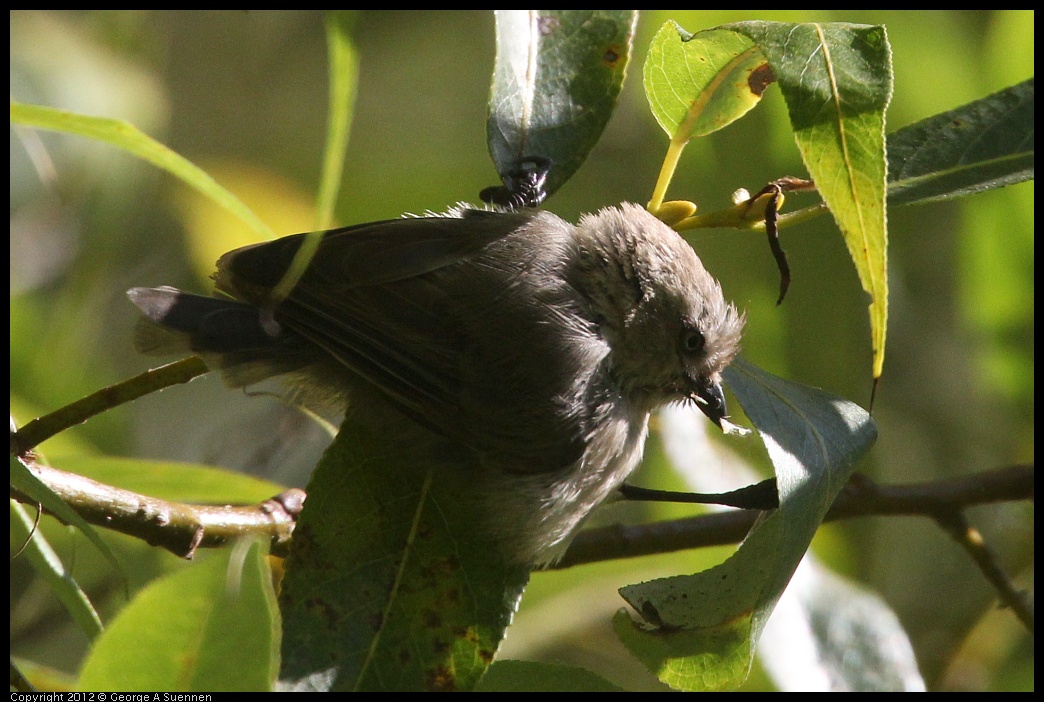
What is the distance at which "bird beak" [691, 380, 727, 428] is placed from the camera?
2.44 m

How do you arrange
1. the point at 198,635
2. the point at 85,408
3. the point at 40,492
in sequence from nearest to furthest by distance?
1. the point at 198,635
2. the point at 40,492
3. the point at 85,408

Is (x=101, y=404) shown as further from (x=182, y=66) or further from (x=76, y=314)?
(x=182, y=66)

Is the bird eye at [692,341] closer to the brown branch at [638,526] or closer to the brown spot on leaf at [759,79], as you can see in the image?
the brown branch at [638,526]

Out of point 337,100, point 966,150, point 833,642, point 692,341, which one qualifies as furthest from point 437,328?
point 833,642

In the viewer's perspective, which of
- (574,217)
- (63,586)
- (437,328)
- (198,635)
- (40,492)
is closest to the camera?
(198,635)

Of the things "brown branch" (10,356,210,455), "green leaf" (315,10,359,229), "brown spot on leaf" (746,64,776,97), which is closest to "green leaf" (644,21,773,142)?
"brown spot on leaf" (746,64,776,97)

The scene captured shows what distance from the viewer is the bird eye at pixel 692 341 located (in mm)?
2385

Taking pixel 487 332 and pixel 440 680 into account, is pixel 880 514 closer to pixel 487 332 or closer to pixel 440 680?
pixel 487 332

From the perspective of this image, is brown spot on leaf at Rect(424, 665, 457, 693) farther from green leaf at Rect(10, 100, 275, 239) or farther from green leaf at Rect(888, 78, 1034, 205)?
green leaf at Rect(888, 78, 1034, 205)

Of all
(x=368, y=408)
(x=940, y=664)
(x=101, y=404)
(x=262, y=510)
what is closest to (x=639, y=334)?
(x=368, y=408)

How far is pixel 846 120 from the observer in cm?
162

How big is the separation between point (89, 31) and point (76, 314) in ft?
6.89

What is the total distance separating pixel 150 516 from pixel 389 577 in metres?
0.46

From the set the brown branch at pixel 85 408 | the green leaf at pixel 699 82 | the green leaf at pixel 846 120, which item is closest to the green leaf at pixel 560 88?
the green leaf at pixel 699 82
